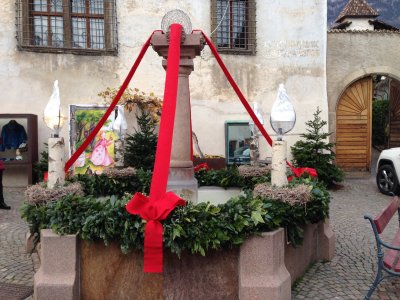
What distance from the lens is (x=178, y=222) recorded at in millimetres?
3486

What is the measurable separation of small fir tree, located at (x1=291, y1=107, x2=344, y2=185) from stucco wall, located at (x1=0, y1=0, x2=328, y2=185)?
30.9 inches

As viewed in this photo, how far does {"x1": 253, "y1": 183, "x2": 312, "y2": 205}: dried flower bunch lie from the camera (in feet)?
13.2

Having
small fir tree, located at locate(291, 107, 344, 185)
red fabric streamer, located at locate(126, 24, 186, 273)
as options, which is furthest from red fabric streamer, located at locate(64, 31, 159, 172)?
small fir tree, located at locate(291, 107, 344, 185)

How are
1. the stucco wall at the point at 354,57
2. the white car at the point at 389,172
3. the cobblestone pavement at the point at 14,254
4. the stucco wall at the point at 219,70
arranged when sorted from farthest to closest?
the stucco wall at the point at 354,57
the stucco wall at the point at 219,70
the white car at the point at 389,172
the cobblestone pavement at the point at 14,254

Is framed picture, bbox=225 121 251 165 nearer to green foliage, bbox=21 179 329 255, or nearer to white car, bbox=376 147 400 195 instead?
white car, bbox=376 147 400 195

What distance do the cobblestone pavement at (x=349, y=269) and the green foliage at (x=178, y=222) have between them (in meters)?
0.83

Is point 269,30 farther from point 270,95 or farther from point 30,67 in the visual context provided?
point 30,67

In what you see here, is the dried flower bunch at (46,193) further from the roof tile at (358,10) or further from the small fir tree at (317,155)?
the roof tile at (358,10)

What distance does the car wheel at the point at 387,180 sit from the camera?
9.77 m

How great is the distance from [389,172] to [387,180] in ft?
0.62

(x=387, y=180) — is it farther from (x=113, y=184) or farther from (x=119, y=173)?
(x=113, y=184)

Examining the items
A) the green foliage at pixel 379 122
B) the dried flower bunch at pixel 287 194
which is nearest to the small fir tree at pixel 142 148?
the dried flower bunch at pixel 287 194

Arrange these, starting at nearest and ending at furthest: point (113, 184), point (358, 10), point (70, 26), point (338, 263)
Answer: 1. point (338, 263)
2. point (113, 184)
3. point (70, 26)
4. point (358, 10)

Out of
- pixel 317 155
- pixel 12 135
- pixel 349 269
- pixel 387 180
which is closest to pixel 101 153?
pixel 12 135
